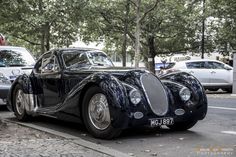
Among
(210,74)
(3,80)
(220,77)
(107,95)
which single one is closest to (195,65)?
(210,74)

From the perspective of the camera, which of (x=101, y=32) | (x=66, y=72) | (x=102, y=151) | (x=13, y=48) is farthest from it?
(x=101, y=32)

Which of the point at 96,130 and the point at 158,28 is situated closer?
the point at 96,130

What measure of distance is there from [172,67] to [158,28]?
13.9m

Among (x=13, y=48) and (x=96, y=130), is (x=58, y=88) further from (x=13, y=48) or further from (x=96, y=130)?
(x=13, y=48)

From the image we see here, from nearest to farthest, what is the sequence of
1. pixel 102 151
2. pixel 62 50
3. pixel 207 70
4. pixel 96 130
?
pixel 102 151 < pixel 96 130 < pixel 62 50 < pixel 207 70

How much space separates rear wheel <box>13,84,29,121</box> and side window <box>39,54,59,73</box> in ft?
2.30

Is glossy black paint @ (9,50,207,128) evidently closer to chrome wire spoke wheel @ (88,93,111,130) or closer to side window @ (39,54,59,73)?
side window @ (39,54,59,73)

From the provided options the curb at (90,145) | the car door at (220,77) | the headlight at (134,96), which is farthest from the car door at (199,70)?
the headlight at (134,96)

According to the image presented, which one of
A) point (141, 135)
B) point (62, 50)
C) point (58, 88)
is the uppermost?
point (62, 50)

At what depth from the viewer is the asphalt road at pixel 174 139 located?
6.92 metres

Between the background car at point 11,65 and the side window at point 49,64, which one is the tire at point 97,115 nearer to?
the side window at point 49,64

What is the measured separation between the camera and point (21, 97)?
33.7 feet

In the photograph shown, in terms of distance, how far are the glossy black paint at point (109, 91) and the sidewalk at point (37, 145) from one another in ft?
2.59

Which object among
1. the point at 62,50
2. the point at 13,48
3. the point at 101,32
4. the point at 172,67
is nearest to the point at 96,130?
the point at 62,50
